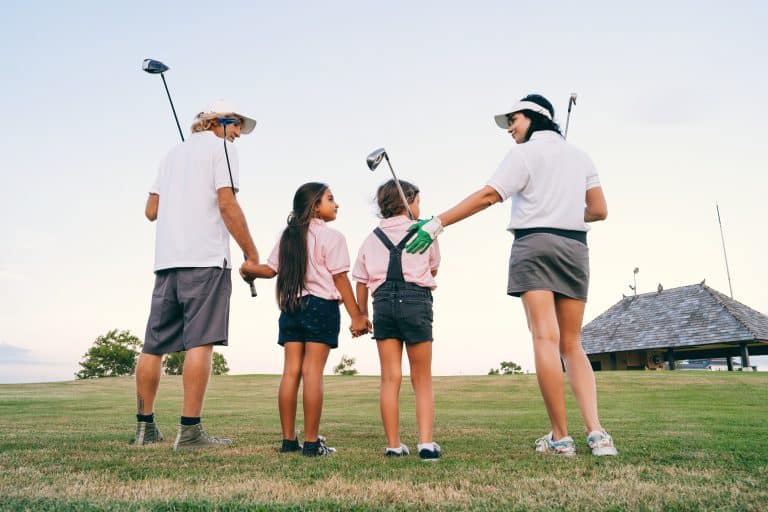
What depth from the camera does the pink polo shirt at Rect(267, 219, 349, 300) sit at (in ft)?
16.9

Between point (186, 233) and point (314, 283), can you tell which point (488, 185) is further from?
point (186, 233)

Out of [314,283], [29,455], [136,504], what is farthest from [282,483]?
[29,455]

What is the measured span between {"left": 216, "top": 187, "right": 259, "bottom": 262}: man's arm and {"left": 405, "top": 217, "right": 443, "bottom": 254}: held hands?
1540mm

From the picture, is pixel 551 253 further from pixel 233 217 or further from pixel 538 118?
pixel 233 217

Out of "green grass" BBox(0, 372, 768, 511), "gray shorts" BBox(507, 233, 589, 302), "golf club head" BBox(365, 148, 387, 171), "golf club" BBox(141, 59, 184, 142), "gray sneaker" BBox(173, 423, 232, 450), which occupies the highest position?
"golf club" BBox(141, 59, 184, 142)

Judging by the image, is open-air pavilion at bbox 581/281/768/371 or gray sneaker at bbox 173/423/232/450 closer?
gray sneaker at bbox 173/423/232/450

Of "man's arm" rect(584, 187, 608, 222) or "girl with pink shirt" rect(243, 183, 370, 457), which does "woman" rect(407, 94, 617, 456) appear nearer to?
"man's arm" rect(584, 187, 608, 222)

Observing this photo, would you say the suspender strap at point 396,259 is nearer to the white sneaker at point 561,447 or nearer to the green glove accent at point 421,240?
the green glove accent at point 421,240

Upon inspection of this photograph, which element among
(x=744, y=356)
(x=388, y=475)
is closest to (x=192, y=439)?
(x=388, y=475)

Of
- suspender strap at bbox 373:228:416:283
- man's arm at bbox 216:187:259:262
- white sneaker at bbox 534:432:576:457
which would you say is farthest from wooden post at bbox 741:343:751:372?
man's arm at bbox 216:187:259:262

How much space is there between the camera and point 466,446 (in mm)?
5270

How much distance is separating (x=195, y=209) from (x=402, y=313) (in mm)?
1895

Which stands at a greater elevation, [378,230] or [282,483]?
[378,230]

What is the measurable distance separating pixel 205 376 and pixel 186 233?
1.12 metres
